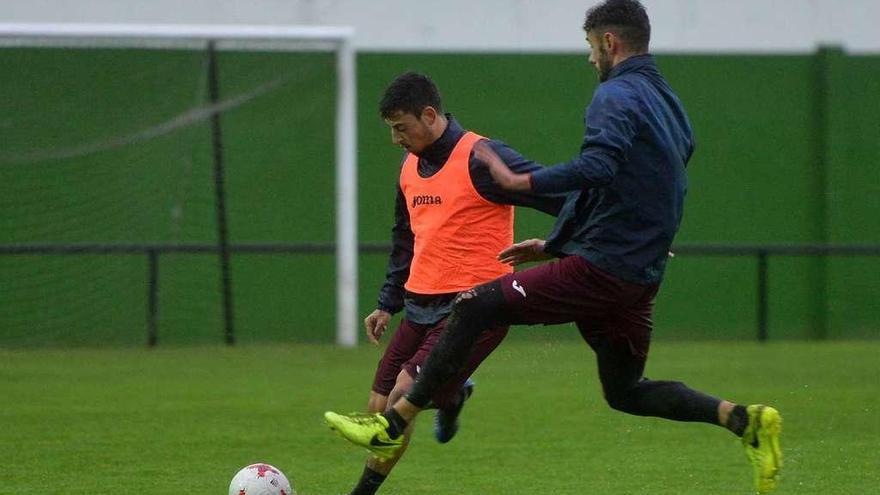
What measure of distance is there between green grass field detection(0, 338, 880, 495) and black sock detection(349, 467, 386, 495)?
51 cm

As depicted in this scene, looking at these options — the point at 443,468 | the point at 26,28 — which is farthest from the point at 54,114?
the point at 443,468

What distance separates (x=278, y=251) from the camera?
54.2 feet

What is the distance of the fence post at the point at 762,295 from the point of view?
16.7 metres

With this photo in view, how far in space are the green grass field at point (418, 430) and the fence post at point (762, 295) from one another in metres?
1.68

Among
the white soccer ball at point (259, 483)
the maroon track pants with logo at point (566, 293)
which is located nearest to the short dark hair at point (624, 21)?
the maroon track pants with logo at point (566, 293)

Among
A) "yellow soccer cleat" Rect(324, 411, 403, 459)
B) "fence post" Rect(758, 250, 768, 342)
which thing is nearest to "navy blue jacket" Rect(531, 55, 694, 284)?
"yellow soccer cleat" Rect(324, 411, 403, 459)

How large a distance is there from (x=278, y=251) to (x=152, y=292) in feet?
5.03

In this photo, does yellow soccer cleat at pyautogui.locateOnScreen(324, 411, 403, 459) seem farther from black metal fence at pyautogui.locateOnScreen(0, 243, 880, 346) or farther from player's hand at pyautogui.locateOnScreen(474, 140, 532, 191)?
black metal fence at pyautogui.locateOnScreen(0, 243, 880, 346)

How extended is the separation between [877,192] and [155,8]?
330 inches

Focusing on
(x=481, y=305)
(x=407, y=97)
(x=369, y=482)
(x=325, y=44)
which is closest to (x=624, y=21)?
(x=407, y=97)

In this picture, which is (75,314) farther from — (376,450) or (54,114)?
(376,450)

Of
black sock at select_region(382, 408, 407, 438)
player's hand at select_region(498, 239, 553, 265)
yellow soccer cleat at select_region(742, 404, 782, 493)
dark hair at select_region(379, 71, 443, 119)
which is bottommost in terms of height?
yellow soccer cleat at select_region(742, 404, 782, 493)

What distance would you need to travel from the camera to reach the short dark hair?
6.13m

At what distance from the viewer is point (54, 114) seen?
1557 cm
